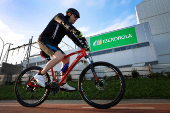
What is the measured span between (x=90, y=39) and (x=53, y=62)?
83.9 feet

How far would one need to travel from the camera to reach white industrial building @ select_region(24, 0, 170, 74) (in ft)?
72.1

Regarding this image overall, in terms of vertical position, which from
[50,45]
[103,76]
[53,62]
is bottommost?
[103,76]

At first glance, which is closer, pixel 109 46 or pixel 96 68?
pixel 96 68

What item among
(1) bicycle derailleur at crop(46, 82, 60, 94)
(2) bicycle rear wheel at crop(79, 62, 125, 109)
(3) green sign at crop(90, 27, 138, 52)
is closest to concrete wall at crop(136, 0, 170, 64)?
(3) green sign at crop(90, 27, 138, 52)

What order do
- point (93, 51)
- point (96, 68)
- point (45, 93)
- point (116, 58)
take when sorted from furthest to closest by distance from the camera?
1. point (93, 51)
2. point (116, 58)
3. point (45, 93)
4. point (96, 68)

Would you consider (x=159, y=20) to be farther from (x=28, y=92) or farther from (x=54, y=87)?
(x=28, y=92)

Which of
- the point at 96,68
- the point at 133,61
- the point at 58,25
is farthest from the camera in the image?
the point at 133,61

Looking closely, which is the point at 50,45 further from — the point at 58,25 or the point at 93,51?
the point at 93,51

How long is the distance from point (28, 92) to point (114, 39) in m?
24.4

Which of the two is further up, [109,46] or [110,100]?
[109,46]

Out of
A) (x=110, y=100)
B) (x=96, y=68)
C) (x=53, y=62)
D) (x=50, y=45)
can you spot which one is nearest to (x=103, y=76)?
(x=96, y=68)

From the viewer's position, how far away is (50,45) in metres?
2.36

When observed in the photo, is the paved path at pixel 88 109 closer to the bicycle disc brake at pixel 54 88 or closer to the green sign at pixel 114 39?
the bicycle disc brake at pixel 54 88

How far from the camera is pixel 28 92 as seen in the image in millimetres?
2686
